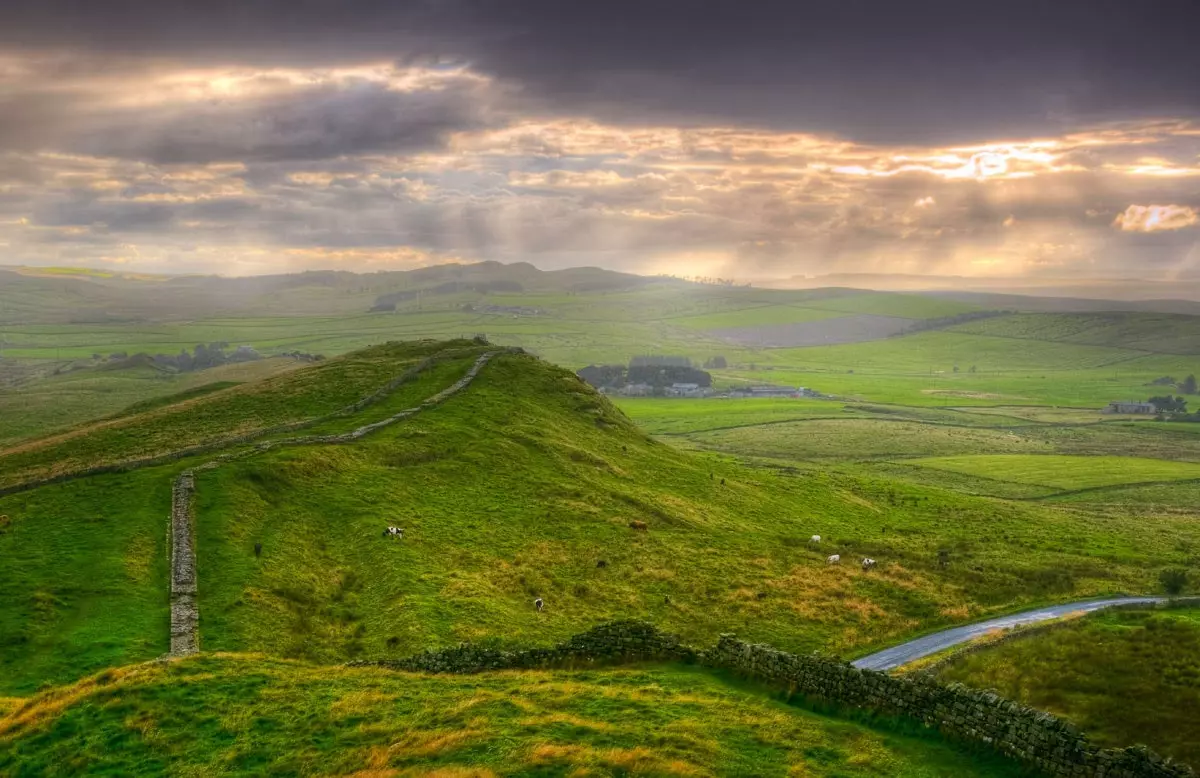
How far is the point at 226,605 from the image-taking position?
3816 centimetres

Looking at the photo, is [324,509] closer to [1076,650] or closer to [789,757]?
[789,757]

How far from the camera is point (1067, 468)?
148250 millimetres

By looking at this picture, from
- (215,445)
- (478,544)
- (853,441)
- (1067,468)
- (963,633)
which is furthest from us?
(853,441)

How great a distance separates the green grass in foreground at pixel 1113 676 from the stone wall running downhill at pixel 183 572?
3488 cm

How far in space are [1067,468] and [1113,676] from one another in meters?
130

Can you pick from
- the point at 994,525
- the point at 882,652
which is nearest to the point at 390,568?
the point at 882,652

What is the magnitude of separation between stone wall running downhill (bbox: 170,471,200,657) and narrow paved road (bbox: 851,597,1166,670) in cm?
3047

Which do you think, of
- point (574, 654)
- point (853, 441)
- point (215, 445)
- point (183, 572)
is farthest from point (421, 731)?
point (853, 441)

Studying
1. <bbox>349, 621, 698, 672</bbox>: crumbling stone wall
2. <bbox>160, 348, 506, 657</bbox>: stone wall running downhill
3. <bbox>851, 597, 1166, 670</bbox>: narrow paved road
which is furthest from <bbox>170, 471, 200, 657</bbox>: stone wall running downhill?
<bbox>851, 597, 1166, 670</bbox>: narrow paved road

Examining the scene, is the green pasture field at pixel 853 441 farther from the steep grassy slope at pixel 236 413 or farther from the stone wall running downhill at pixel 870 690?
the stone wall running downhill at pixel 870 690

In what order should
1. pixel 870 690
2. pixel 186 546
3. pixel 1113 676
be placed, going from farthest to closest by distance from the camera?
pixel 186 546
pixel 1113 676
pixel 870 690

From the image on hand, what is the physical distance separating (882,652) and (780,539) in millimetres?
25214

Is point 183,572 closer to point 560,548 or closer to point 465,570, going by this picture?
point 465,570

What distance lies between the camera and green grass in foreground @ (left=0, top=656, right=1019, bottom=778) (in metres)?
21.4
